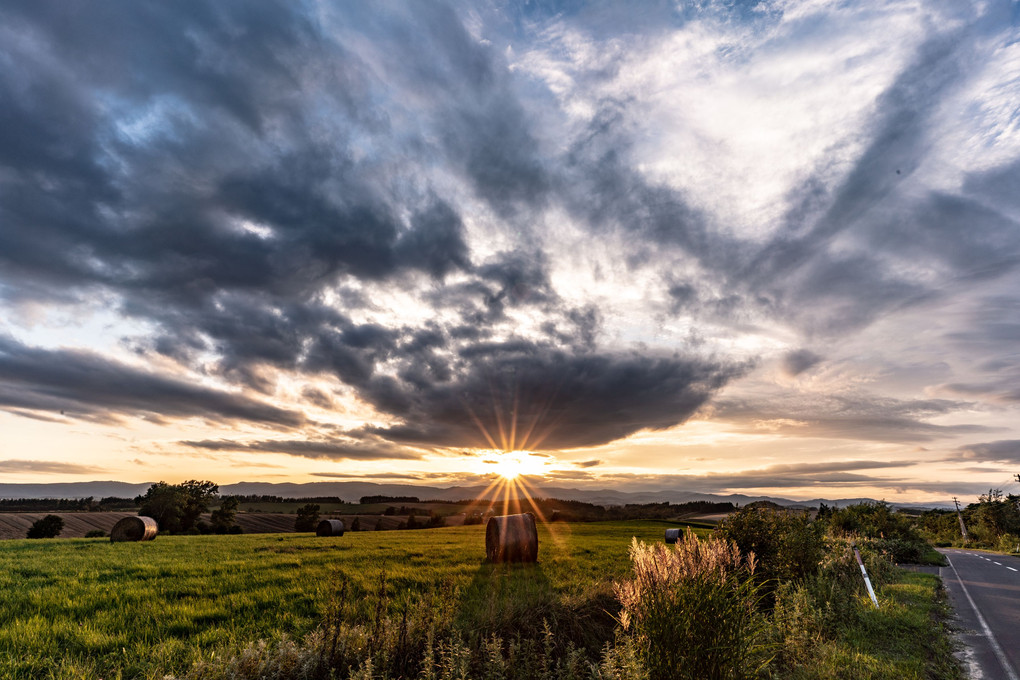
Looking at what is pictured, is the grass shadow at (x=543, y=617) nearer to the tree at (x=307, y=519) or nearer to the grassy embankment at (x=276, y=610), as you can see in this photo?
the grassy embankment at (x=276, y=610)

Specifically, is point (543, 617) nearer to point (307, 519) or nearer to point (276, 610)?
point (276, 610)

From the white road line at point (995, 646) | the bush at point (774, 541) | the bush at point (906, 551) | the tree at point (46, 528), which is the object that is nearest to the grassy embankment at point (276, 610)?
the white road line at point (995, 646)

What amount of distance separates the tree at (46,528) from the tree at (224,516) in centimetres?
2305

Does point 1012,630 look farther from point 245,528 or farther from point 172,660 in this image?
point 245,528

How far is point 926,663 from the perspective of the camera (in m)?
9.52

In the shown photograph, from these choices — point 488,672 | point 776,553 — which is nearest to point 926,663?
point 776,553

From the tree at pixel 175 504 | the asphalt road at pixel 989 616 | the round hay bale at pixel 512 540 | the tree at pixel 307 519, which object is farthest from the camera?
the tree at pixel 307 519

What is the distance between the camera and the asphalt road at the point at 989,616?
9.96m

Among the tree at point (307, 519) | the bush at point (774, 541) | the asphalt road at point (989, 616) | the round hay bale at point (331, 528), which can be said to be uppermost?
the bush at point (774, 541)

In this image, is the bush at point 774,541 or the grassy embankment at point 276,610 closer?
the grassy embankment at point 276,610

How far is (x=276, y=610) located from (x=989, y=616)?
19478mm

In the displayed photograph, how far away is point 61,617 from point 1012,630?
856 inches

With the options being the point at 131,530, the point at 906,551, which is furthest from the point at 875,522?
the point at 131,530

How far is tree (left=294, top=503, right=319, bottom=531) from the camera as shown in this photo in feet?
216
